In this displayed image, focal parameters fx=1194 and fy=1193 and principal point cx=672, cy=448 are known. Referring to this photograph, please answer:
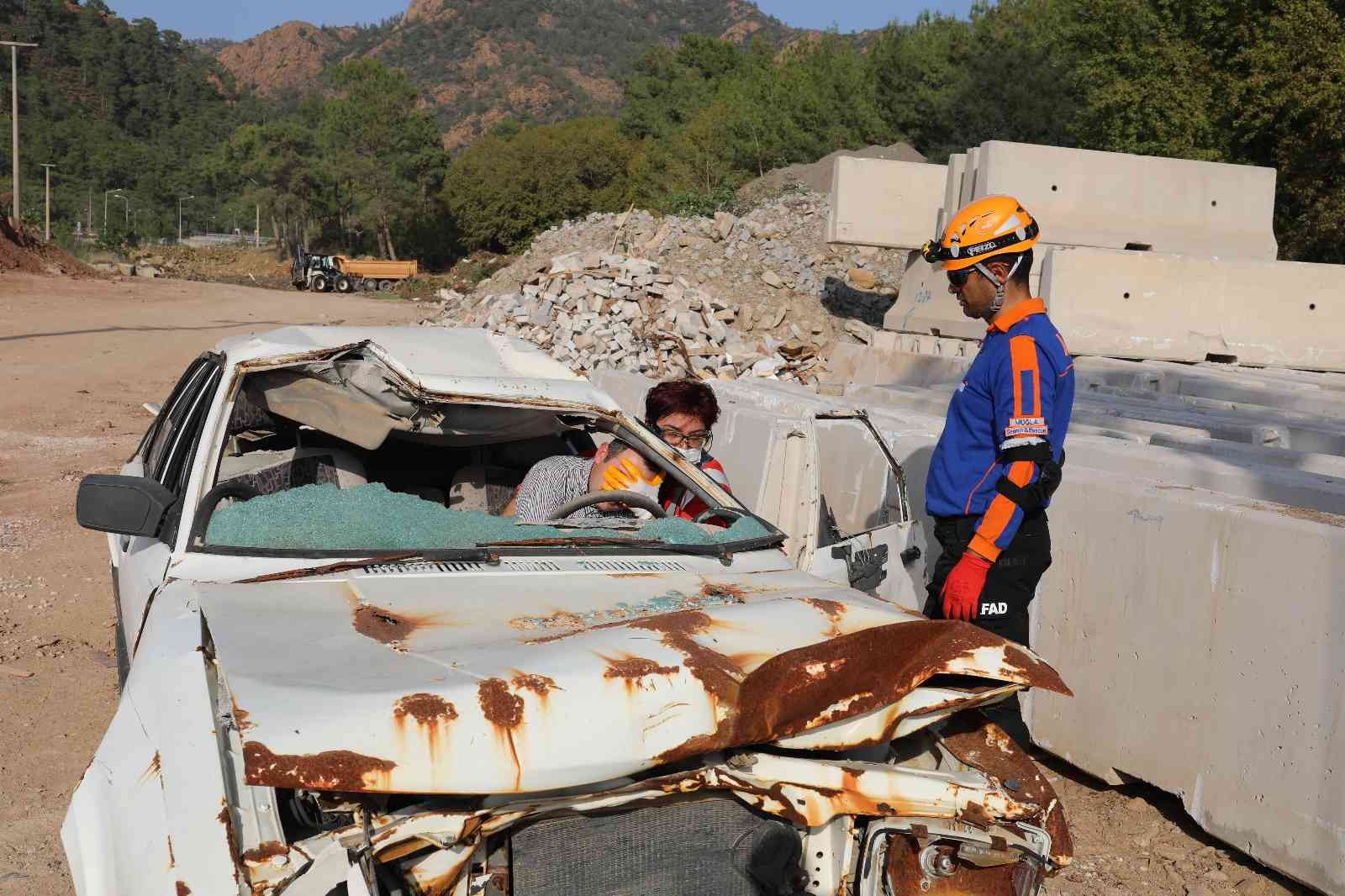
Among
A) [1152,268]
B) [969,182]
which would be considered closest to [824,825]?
[1152,268]

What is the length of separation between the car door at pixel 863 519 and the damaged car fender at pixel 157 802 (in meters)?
2.27

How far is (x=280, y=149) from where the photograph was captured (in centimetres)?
8906

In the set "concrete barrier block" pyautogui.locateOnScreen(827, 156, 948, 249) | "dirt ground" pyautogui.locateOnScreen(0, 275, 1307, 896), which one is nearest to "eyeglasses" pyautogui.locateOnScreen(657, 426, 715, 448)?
"dirt ground" pyautogui.locateOnScreen(0, 275, 1307, 896)

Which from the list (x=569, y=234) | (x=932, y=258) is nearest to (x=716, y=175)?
(x=569, y=234)

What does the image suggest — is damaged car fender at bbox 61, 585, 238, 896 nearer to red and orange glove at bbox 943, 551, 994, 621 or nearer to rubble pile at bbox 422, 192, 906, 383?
red and orange glove at bbox 943, 551, 994, 621

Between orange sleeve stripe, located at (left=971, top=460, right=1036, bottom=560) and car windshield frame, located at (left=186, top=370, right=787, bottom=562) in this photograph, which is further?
orange sleeve stripe, located at (left=971, top=460, right=1036, bottom=560)

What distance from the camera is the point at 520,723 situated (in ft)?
7.44

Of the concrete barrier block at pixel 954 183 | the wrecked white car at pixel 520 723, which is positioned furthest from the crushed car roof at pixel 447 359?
the concrete barrier block at pixel 954 183

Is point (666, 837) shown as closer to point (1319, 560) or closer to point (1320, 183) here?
point (1319, 560)

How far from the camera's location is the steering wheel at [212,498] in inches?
131

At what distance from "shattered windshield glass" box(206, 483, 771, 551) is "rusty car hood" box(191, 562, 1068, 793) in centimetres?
31

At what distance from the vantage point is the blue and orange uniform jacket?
364 centimetres

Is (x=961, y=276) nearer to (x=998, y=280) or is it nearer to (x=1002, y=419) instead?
(x=998, y=280)

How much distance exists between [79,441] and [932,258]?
37.3 ft
